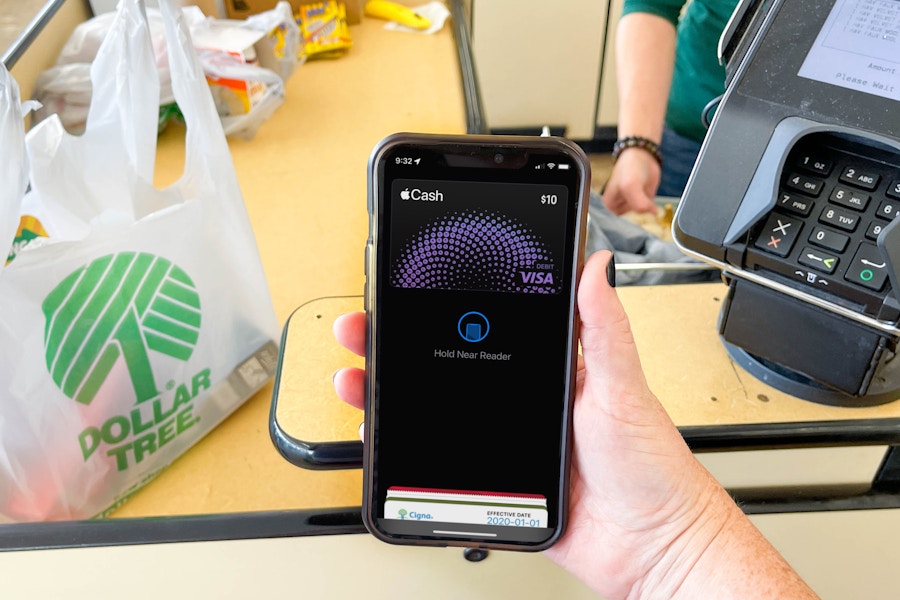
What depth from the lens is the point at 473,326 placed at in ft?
1.75

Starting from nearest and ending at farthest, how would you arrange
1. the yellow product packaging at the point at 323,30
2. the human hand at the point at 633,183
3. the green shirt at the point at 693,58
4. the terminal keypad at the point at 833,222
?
the terminal keypad at the point at 833,222, the human hand at the point at 633,183, the green shirt at the point at 693,58, the yellow product packaging at the point at 323,30

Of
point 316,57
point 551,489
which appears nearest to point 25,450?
point 551,489

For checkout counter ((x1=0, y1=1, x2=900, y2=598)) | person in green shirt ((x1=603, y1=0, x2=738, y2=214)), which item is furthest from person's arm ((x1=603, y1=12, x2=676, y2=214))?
checkout counter ((x1=0, y1=1, x2=900, y2=598))

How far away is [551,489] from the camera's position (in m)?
0.54

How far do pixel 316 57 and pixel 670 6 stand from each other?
63 cm

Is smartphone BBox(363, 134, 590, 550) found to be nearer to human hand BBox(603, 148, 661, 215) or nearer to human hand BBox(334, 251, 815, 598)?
human hand BBox(334, 251, 815, 598)

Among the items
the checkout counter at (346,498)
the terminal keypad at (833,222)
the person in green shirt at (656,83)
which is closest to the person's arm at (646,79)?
the person in green shirt at (656,83)

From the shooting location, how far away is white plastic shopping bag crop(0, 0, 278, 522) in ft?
1.92

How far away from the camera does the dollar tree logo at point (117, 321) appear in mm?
605

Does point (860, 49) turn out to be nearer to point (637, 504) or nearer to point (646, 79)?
point (637, 504)

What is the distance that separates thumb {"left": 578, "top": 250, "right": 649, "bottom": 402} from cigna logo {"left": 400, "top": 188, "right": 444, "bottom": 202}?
0.11 m

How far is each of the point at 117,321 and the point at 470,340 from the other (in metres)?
0.33

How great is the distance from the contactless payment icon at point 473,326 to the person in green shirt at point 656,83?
558 millimetres

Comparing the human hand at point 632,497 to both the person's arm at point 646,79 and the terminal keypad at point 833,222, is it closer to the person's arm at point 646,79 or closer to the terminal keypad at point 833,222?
the terminal keypad at point 833,222
